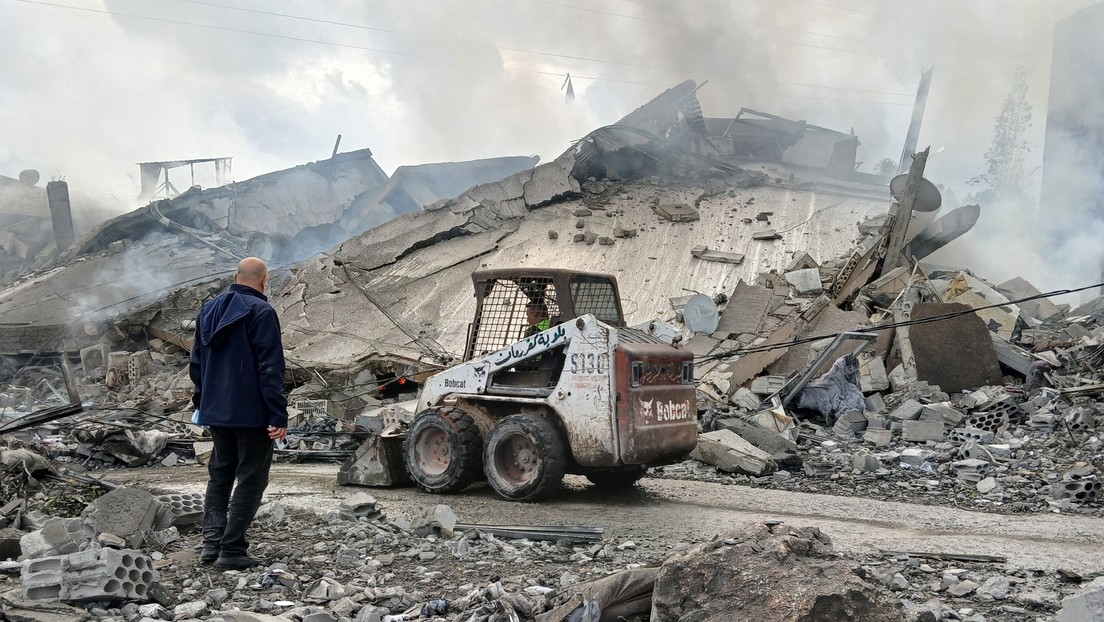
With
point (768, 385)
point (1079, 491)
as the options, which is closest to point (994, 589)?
point (1079, 491)

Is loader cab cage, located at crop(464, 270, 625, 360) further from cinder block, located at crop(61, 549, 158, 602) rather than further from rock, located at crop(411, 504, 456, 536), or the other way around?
cinder block, located at crop(61, 549, 158, 602)

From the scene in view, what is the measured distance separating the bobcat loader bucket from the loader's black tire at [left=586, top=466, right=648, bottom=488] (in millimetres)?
1615

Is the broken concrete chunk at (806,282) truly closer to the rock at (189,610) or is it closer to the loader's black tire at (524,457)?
the loader's black tire at (524,457)

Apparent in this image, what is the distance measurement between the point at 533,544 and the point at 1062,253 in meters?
19.9

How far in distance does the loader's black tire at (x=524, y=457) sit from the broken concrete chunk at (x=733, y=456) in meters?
2.74

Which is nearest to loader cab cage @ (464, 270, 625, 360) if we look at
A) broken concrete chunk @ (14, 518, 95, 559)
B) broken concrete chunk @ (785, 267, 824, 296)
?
broken concrete chunk @ (14, 518, 95, 559)

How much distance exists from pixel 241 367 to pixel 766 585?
273 centimetres

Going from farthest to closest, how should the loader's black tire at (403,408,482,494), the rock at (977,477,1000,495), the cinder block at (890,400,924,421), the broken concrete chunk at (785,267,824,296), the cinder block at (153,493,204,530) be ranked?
the broken concrete chunk at (785,267,824,296) < the cinder block at (890,400,924,421) < the rock at (977,477,1000,495) < the loader's black tire at (403,408,482,494) < the cinder block at (153,493,204,530)

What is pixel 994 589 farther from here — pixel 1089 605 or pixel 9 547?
pixel 9 547

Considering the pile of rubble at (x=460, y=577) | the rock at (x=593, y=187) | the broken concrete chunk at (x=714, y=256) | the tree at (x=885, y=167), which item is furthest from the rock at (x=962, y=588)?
the tree at (x=885, y=167)

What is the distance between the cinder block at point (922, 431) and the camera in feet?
31.5

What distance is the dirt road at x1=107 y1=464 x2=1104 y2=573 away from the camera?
5.17 m

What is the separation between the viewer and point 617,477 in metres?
7.59

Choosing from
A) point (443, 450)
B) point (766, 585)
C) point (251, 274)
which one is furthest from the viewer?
point (443, 450)
